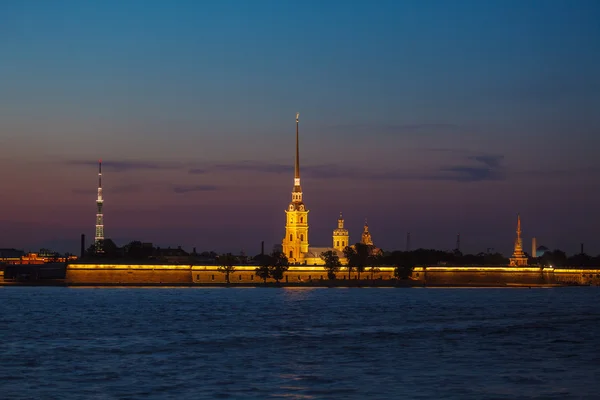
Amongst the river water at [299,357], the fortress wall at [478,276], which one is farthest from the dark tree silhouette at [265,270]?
the river water at [299,357]

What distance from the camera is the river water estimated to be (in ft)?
103

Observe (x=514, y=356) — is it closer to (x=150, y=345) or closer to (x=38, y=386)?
(x=150, y=345)

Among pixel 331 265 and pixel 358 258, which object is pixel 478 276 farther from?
pixel 331 265

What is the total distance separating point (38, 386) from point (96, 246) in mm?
151578

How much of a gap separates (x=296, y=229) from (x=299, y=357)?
5571 inches

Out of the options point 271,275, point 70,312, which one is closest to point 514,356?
point 70,312

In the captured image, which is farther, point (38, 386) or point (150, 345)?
point (150, 345)

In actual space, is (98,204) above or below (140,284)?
above

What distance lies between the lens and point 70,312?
3022 inches

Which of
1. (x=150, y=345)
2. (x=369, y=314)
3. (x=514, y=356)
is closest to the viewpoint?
(x=514, y=356)

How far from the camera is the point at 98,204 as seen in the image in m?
176

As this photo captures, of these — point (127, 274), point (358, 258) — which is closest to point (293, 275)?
point (358, 258)

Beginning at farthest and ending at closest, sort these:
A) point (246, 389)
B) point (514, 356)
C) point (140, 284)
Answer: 1. point (140, 284)
2. point (514, 356)
3. point (246, 389)

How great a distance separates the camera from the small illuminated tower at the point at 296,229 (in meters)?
182
